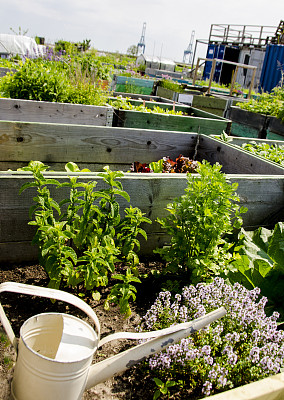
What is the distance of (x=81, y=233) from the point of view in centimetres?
224

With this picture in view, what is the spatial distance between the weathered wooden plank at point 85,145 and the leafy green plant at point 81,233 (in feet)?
4.13

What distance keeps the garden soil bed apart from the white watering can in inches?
5.4

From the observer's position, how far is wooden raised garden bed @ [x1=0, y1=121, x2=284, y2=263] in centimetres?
242

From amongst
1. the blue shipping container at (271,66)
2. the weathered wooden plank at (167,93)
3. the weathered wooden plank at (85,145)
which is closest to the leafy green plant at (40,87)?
the weathered wooden plank at (85,145)

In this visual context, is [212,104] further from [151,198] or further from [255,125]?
[151,198]

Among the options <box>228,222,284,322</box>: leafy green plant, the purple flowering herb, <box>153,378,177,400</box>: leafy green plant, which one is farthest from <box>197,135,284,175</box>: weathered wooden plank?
<box>153,378,177,400</box>: leafy green plant

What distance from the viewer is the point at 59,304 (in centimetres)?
228

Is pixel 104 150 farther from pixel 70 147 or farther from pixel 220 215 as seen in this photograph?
pixel 220 215

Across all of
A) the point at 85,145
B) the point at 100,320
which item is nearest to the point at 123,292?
the point at 100,320

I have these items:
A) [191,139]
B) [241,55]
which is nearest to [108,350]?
[191,139]

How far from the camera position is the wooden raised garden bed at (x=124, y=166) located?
2.42 m

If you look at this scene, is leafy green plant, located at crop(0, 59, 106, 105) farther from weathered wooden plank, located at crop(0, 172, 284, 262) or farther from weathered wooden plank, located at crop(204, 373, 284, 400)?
weathered wooden plank, located at crop(204, 373, 284, 400)

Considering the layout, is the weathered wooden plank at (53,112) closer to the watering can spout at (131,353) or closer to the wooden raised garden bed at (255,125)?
the watering can spout at (131,353)

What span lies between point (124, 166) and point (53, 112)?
109 centimetres
